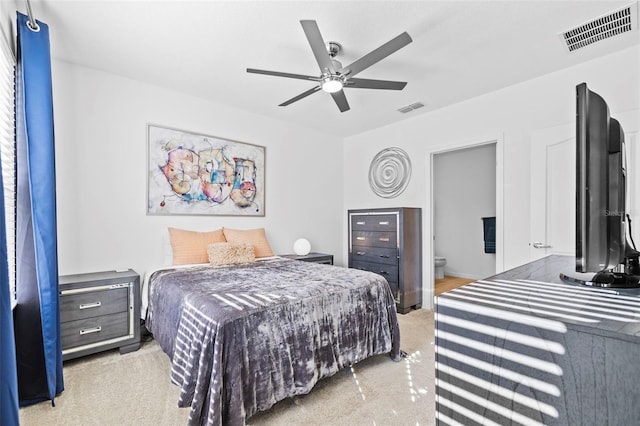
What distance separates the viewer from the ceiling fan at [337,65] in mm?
1866

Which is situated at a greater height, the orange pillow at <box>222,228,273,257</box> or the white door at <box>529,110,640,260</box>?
the white door at <box>529,110,640,260</box>

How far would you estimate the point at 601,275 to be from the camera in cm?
108

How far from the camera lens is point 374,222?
13.4ft

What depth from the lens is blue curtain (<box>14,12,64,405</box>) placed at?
1888mm

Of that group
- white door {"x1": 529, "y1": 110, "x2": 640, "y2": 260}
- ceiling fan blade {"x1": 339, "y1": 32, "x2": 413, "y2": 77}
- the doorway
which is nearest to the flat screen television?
ceiling fan blade {"x1": 339, "y1": 32, "x2": 413, "y2": 77}

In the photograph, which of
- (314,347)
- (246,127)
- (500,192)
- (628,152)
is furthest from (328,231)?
(628,152)

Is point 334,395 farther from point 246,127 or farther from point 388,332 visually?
point 246,127

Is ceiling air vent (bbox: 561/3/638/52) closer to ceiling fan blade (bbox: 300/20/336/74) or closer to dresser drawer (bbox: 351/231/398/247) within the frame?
ceiling fan blade (bbox: 300/20/336/74)

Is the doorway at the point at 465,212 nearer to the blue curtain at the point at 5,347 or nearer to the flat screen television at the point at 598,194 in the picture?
the flat screen television at the point at 598,194

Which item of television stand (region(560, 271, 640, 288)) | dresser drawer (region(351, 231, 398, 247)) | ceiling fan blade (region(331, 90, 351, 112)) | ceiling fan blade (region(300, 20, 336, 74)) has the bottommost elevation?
dresser drawer (region(351, 231, 398, 247))

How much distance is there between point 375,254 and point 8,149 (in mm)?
3598

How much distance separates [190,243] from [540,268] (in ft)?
9.77

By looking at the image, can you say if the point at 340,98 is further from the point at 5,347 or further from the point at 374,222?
the point at 5,347

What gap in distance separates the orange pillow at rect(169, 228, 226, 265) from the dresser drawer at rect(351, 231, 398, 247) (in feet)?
6.47
